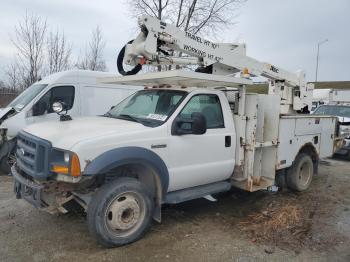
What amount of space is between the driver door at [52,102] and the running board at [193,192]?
425cm

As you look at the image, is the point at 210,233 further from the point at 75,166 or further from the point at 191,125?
the point at 75,166

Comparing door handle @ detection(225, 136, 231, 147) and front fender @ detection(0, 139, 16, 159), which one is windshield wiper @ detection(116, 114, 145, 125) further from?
front fender @ detection(0, 139, 16, 159)

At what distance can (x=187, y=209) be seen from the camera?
5730 millimetres

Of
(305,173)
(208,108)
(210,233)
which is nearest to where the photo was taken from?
(210,233)

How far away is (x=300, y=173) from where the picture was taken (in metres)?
7.04

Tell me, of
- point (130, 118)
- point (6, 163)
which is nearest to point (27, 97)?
point (6, 163)

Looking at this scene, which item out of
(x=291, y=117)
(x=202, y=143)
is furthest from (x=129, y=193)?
(x=291, y=117)

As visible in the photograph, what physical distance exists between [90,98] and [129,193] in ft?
17.1

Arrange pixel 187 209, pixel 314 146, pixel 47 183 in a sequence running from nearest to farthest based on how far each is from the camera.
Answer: pixel 47 183 < pixel 187 209 < pixel 314 146

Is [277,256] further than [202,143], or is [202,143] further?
[202,143]

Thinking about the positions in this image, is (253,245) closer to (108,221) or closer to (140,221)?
(140,221)

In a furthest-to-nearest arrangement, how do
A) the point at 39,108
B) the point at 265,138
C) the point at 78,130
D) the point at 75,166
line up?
the point at 39,108, the point at 265,138, the point at 78,130, the point at 75,166

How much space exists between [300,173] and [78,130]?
183 inches

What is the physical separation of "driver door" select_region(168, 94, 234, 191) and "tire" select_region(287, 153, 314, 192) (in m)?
1.86
